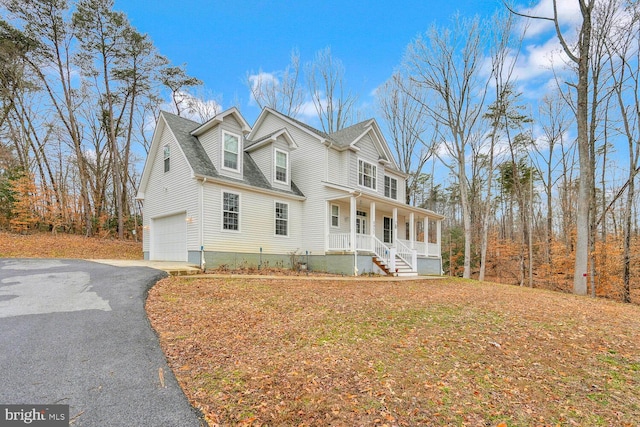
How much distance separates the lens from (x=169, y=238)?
13766 millimetres

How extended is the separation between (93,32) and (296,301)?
21613 millimetres

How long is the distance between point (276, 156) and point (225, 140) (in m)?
2.69

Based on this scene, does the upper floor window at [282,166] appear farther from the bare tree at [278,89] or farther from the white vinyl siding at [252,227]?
the bare tree at [278,89]

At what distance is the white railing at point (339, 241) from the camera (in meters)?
14.0

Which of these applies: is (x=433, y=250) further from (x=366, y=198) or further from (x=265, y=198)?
(x=265, y=198)

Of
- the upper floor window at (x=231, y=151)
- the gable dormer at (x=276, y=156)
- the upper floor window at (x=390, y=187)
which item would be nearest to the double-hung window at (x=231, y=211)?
the upper floor window at (x=231, y=151)

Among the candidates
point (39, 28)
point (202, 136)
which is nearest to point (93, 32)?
point (39, 28)

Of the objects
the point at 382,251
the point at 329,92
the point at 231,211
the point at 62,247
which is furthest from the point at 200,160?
the point at 329,92

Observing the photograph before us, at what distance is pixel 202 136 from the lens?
13820 mm

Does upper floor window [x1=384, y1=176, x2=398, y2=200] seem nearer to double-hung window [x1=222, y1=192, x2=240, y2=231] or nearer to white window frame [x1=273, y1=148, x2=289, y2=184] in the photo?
white window frame [x1=273, y1=148, x2=289, y2=184]

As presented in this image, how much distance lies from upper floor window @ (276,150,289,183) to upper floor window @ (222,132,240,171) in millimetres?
2198

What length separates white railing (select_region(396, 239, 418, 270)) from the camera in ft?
51.3

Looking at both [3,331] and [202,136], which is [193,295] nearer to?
[3,331]

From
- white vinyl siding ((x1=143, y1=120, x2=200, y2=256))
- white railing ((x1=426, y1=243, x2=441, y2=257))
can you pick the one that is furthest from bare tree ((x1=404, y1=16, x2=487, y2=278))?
white vinyl siding ((x1=143, y1=120, x2=200, y2=256))
